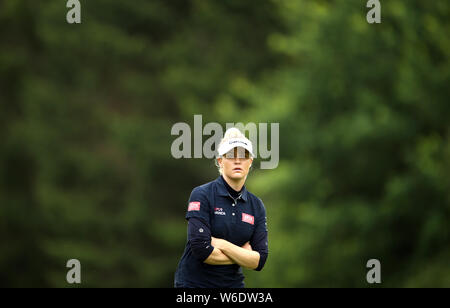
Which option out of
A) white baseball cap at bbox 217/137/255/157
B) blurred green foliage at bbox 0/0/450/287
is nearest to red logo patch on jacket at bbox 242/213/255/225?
white baseball cap at bbox 217/137/255/157

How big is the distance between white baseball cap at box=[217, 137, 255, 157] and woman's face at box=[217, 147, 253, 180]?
0.13 ft

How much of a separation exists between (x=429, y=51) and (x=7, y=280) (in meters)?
25.0

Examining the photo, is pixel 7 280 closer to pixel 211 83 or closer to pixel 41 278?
pixel 41 278

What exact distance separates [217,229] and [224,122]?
2404 cm

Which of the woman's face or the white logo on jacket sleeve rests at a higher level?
the woman's face

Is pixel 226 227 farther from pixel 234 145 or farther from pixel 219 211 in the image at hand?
pixel 234 145

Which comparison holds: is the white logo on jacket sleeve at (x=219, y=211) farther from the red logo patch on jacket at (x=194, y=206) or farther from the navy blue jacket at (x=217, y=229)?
the red logo patch on jacket at (x=194, y=206)

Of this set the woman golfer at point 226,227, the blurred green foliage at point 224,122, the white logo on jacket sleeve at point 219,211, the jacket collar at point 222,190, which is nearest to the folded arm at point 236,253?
the woman golfer at point 226,227

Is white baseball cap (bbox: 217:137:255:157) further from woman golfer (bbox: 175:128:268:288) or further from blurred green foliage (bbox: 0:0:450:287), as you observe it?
blurred green foliage (bbox: 0:0:450:287)

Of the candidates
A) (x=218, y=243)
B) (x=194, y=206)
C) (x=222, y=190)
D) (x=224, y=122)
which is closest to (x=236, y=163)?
(x=222, y=190)

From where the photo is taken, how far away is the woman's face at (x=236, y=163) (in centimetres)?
423

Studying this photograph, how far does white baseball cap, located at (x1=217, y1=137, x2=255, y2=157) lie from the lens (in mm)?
4169
